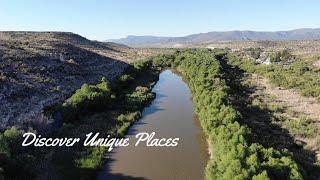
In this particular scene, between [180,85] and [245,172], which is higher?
[245,172]

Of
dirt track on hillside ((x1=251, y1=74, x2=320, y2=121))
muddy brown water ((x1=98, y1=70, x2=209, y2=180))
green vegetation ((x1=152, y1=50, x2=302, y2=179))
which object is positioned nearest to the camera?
green vegetation ((x1=152, y1=50, x2=302, y2=179))

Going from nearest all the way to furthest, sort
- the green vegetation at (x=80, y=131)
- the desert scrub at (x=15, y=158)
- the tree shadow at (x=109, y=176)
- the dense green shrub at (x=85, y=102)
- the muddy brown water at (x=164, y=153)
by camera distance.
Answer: the desert scrub at (x=15, y=158) < the green vegetation at (x=80, y=131) < the tree shadow at (x=109, y=176) < the muddy brown water at (x=164, y=153) < the dense green shrub at (x=85, y=102)

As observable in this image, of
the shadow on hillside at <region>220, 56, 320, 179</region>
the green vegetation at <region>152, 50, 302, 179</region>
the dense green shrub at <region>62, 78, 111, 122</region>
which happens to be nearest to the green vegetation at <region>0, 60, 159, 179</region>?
the dense green shrub at <region>62, 78, 111, 122</region>

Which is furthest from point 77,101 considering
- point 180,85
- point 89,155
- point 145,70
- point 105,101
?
point 145,70

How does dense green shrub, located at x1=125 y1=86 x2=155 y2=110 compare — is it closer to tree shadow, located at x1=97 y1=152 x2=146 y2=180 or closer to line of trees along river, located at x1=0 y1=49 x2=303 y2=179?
line of trees along river, located at x1=0 y1=49 x2=303 y2=179

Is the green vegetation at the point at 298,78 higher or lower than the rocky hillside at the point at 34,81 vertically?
lower

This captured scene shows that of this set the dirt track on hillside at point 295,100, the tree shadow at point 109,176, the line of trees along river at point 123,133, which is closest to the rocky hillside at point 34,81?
the line of trees along river at point 123,133

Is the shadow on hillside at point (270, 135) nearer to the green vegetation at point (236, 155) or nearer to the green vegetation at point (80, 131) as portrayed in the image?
the green vegetation at point (236, 155)

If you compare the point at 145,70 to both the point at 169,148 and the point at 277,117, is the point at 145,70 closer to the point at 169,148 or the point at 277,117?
the point at 277,117
